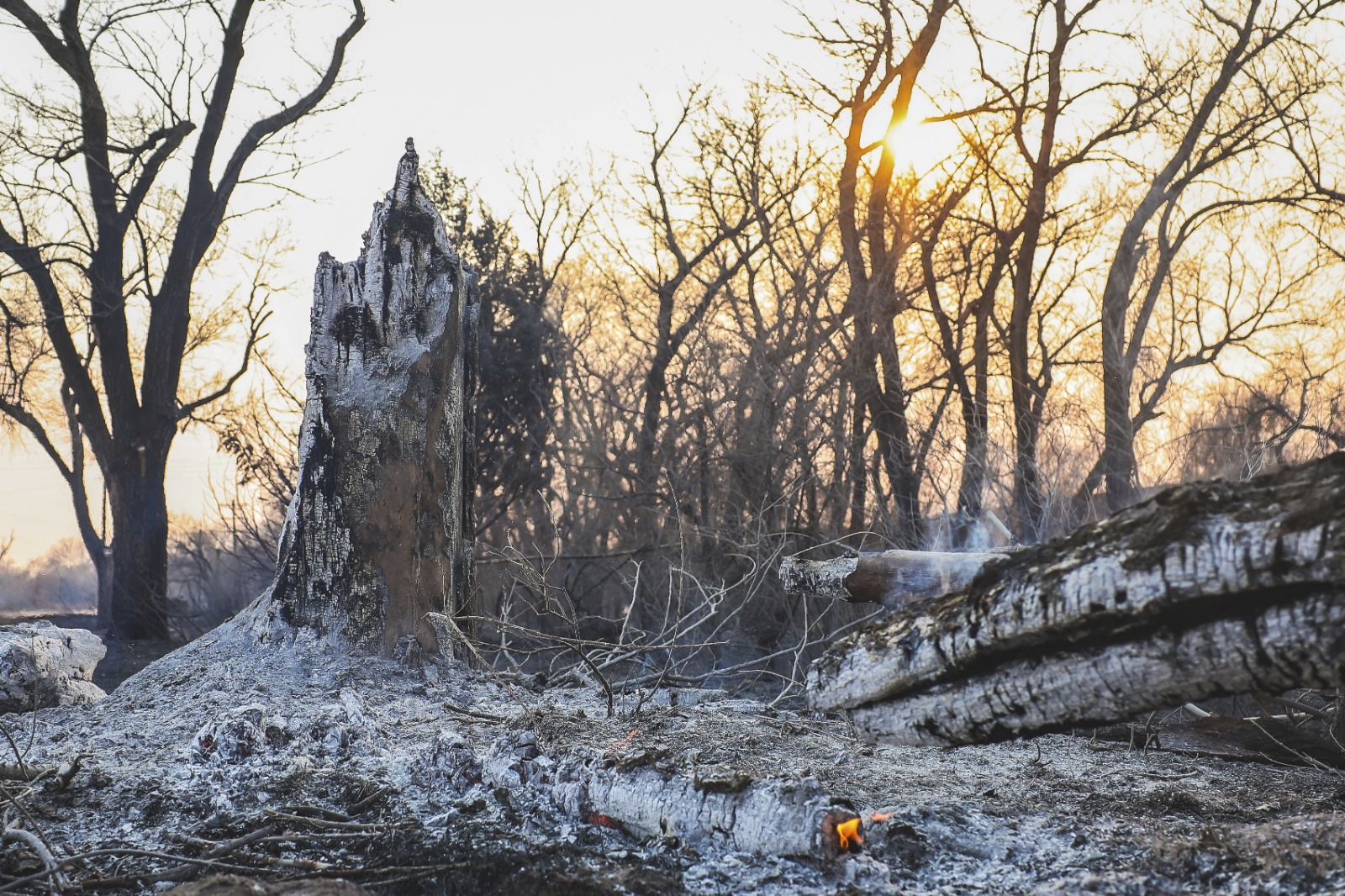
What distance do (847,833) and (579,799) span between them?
102 centimetres

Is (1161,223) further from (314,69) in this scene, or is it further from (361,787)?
(361,787)

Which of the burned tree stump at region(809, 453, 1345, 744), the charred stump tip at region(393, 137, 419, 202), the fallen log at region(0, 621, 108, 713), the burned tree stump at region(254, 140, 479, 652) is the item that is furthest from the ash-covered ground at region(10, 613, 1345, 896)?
the charred stump tip at region(393, 137, 419, 202)

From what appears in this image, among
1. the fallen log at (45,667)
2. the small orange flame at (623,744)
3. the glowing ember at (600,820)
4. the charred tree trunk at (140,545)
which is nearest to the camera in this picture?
the glowing ember at (600,820)

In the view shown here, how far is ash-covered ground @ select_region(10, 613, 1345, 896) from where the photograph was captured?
3.12 meters

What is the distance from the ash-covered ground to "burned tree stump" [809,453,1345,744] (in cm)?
68

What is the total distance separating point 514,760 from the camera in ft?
12.9

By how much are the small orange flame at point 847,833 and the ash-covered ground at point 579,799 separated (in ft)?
0.16

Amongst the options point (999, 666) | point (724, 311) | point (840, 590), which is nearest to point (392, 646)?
point (840, 590)

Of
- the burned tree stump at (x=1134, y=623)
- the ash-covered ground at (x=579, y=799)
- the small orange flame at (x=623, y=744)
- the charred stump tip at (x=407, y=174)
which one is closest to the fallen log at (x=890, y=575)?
the ash-covered ground at (x=579, y=799)

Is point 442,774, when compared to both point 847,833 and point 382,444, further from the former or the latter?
point 382,444

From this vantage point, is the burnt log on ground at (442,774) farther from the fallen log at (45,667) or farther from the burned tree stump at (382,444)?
the fallen log at (45,667)

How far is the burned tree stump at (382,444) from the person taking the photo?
521 centimetres

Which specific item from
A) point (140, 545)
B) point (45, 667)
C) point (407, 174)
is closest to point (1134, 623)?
point (407, 174)

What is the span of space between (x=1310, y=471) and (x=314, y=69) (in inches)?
534
